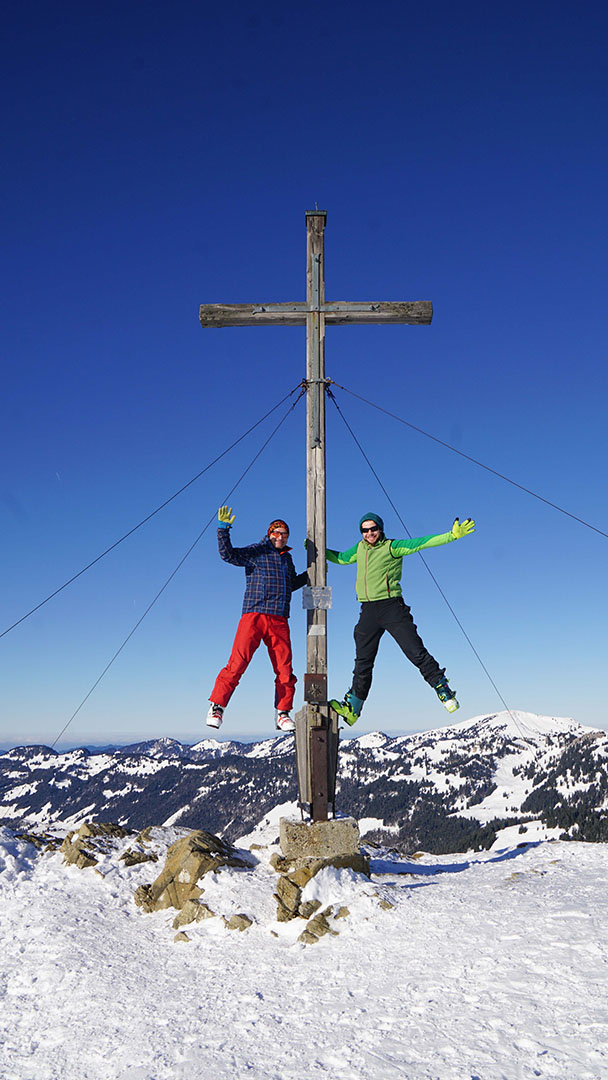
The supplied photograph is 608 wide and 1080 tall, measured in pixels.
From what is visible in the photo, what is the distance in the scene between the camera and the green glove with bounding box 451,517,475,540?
922cm

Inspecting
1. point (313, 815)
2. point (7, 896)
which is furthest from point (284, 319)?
point (7, 896)

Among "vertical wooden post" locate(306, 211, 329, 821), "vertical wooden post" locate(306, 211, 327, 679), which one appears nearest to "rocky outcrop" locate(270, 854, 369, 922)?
"vertical wooden post" locate(306, 211, 329, 821)

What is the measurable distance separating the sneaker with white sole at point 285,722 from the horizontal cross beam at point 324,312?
629cm

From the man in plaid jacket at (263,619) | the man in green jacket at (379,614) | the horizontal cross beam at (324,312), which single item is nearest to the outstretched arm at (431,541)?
the man in green jacket at (379,614)

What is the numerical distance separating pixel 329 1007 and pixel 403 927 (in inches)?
74.9

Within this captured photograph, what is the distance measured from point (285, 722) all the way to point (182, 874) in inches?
100.0

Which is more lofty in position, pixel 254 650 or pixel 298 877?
pixel 254 650

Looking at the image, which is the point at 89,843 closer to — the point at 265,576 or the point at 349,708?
the point at 349,708

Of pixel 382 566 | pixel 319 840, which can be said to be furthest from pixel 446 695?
pixel 319 840

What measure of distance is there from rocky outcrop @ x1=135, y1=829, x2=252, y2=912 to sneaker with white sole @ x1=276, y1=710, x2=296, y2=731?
2025 millimetres

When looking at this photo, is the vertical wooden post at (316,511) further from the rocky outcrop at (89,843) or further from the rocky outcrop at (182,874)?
the rocky outcrop at (89,843)

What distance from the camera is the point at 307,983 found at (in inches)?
248

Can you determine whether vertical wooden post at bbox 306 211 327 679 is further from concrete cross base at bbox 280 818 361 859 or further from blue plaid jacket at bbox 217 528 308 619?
concrete cross base at bbox 280 818 361 859

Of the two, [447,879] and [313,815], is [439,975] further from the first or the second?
[447,879]
